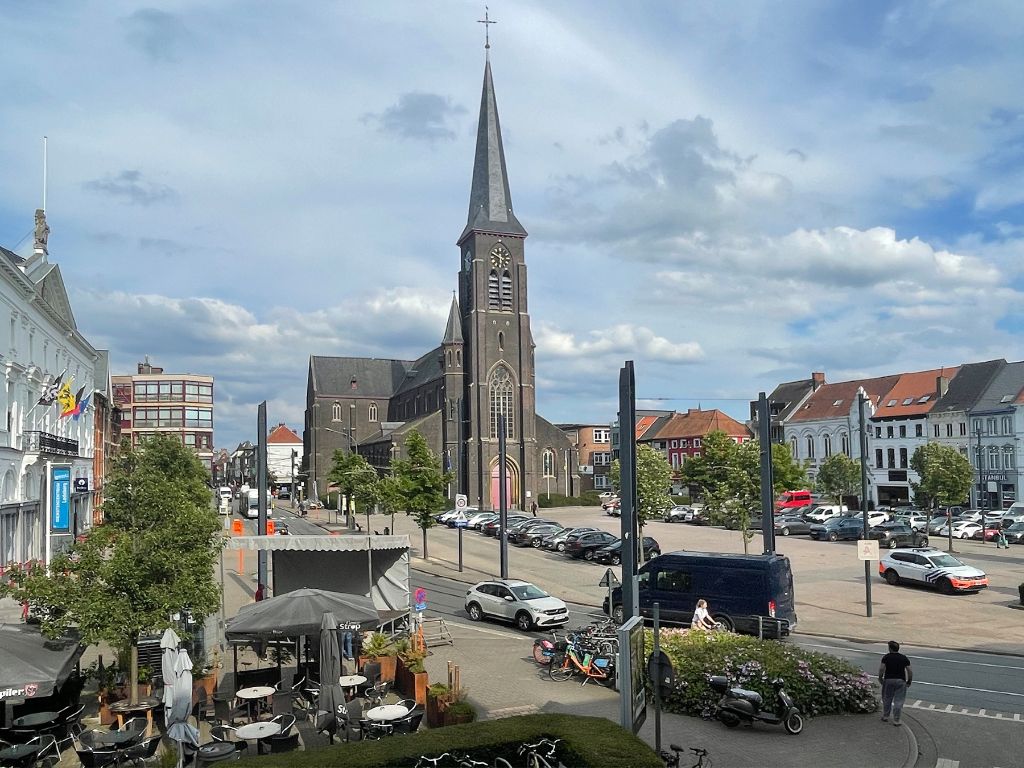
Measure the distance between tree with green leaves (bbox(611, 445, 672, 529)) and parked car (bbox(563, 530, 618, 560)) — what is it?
8.24 feet

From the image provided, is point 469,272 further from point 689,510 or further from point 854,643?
point 854,643

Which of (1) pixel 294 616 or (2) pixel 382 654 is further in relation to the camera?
(2) pixel 382 654

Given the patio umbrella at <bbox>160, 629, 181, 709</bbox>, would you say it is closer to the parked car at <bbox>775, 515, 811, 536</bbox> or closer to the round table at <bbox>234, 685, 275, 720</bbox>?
the round table at <bbox>234, 685, 275, 720</bbox>

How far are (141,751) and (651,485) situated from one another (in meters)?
29.1

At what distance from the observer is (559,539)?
4275 cm

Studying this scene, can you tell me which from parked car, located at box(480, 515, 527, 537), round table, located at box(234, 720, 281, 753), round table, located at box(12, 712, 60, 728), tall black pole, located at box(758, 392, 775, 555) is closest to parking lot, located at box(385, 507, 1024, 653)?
parked car, located at box(480, 515, 527, 537)

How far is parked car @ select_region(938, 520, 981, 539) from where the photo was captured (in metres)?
47.6

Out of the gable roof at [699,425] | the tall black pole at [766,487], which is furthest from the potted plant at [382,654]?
the gable roof at [699,425]

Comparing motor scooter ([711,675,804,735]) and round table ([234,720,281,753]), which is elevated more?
round table ([234,720,281,753])

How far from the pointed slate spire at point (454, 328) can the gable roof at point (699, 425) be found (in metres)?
32.9

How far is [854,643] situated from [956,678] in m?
4.10

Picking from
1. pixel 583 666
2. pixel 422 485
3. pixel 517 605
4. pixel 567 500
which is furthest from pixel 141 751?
pixel 567 500

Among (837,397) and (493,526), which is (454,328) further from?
(837,397)

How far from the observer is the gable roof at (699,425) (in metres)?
99.2
